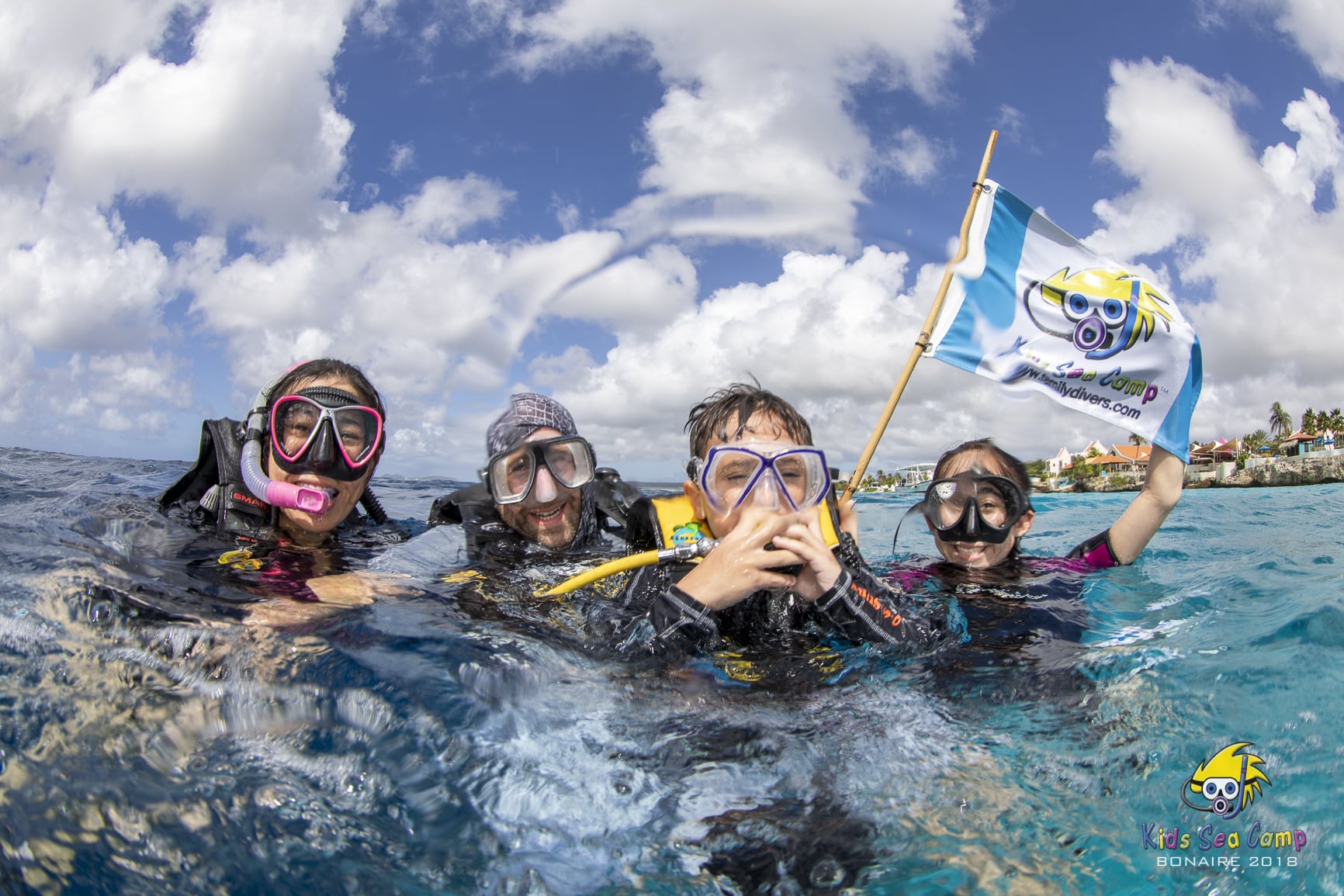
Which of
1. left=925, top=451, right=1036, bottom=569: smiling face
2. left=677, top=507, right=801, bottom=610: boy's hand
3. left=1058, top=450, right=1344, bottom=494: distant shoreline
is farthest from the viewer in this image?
left=1058, top=450, right=1344, bottom=494: distant shoreline

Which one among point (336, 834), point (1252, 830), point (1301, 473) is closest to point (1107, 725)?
point (1252, 830)

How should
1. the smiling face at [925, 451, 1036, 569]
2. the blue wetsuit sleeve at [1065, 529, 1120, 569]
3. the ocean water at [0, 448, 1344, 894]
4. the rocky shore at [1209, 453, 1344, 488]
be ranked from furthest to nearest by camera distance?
the rocky shore at [1209, 453, 1344, 488] → the blue wetsuit sleeve at [1065, 529, 1120, 569] → the smiling face at [925, 451, 1036, 569] → the ocean water at [0, 448, 1344, 894]

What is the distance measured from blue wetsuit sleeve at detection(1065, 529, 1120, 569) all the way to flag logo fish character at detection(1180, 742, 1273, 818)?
2.23 meters

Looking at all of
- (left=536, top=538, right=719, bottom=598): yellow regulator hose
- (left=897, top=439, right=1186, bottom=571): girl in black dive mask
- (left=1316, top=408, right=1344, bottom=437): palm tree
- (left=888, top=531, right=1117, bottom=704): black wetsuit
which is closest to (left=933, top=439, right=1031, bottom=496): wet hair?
(left=897, top=439, right=1186, bottom=571): girl in black dive mask

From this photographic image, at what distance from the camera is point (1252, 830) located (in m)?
1.93

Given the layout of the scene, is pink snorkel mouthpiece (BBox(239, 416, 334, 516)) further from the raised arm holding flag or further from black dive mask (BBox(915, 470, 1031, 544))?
black dive mask (BBox(915, 470, 1031, 544))

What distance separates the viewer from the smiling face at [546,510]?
12.6 feet

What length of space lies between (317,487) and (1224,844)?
11.8ft

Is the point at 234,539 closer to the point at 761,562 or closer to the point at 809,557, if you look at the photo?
the point at 761,562

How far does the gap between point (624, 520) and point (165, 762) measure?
10.1 feet

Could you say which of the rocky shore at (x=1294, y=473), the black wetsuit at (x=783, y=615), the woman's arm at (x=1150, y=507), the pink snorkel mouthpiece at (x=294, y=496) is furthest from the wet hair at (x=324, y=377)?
the rocky shore at (x=1294, y=473)

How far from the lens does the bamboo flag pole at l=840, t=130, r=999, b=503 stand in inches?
184

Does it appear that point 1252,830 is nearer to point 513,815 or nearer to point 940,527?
point 513,815

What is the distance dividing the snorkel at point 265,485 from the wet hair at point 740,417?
175 cm
